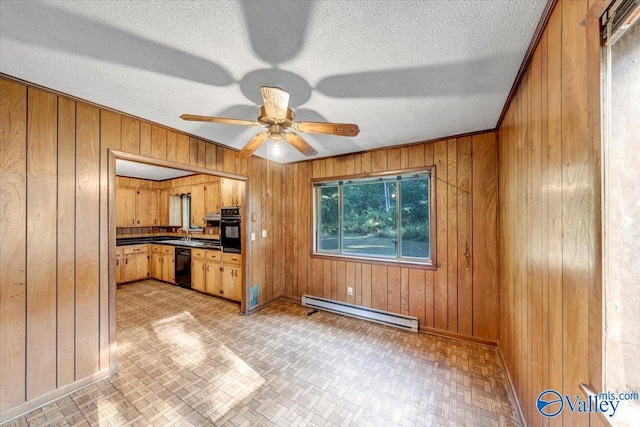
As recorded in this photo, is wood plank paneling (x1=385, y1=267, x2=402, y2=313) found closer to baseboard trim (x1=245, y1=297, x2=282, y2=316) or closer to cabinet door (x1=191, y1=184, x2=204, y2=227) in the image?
baseboard trim (x1=245, y1=297, x2=282, y2=316)

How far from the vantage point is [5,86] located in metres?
1.67

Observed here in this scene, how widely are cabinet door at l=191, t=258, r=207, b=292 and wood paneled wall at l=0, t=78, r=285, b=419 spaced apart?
2.24 meters

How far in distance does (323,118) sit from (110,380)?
3.17 m

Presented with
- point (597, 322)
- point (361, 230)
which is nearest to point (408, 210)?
point (361, 230)

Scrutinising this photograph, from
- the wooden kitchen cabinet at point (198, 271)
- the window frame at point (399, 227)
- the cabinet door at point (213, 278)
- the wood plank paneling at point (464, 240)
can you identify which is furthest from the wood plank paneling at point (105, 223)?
the wood plank paneling at point (464, 240)

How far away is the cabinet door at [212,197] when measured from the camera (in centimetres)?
485

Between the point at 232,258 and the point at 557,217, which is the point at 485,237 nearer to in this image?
the point at 557,217

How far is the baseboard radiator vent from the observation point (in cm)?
301

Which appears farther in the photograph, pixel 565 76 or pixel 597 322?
pixel 565 76

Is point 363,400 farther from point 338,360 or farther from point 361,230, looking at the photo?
point 361,230

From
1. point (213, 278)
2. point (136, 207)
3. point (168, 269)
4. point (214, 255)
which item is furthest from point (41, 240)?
point (136, 207)

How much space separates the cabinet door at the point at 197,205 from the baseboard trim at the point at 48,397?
336 cm

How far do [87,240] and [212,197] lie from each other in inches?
117

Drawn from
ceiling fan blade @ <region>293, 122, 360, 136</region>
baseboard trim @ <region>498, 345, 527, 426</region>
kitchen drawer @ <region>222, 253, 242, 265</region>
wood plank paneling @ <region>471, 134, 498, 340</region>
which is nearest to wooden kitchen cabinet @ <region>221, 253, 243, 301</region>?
kitchen drawer @ <region>222, 253, 242, 265</region>
